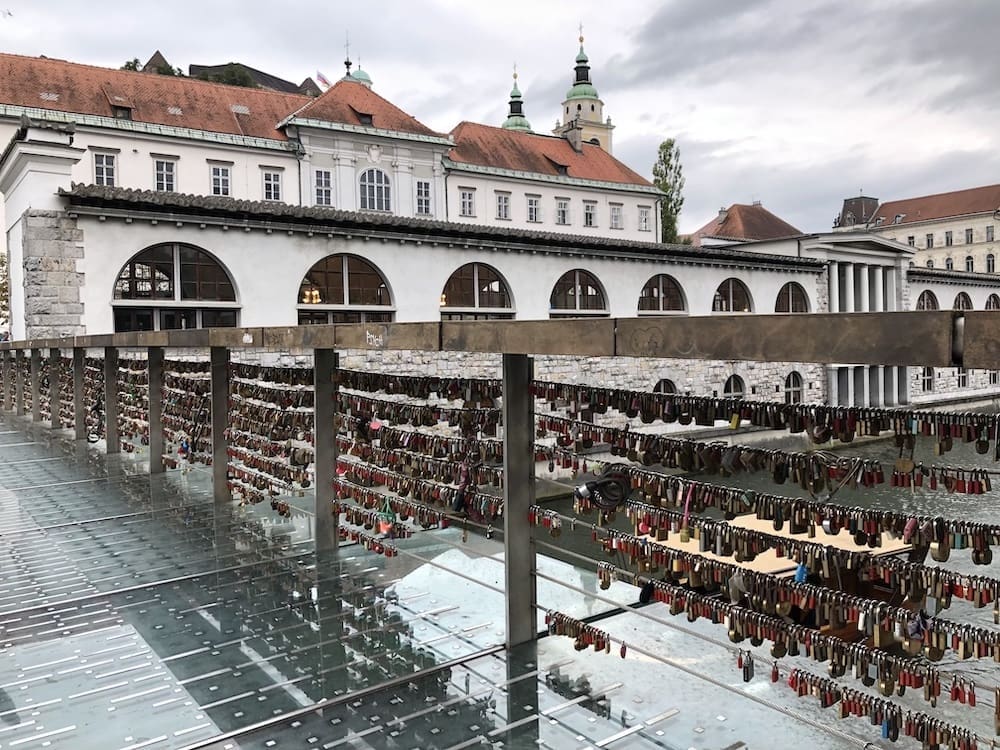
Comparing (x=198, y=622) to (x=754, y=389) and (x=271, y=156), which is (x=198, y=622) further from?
(x=271, y=156)

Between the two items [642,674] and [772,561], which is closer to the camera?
[642,674]

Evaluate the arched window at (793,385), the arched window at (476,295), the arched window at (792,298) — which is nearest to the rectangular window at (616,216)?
the arched window at (792,298)

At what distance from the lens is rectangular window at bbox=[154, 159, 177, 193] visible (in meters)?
33.5

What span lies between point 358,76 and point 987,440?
71.8 meters

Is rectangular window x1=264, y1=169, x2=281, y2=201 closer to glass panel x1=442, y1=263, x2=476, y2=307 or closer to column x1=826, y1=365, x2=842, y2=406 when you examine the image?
glass panel x1=442, y1=263, x2=476, y2=307

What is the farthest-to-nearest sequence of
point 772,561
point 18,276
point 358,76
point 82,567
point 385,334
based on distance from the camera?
point 358,76 → point 18,276 → point 772,561 → point 82,567 → point 385,334

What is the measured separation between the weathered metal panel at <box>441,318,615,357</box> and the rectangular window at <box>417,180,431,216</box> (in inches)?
1462

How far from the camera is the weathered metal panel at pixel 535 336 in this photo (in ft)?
8.20

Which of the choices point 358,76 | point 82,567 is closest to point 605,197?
point 358,76

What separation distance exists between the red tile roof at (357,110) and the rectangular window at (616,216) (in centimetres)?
1302

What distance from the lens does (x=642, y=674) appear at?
11.1 feet

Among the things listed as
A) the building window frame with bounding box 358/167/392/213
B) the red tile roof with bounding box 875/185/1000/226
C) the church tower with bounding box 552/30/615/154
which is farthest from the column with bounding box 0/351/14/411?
the red tile roof with bounding box 875/185/1000/226

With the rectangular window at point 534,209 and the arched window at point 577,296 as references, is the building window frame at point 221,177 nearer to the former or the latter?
the rectangular window at point 534,209

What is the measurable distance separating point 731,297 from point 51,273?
23452 mm
